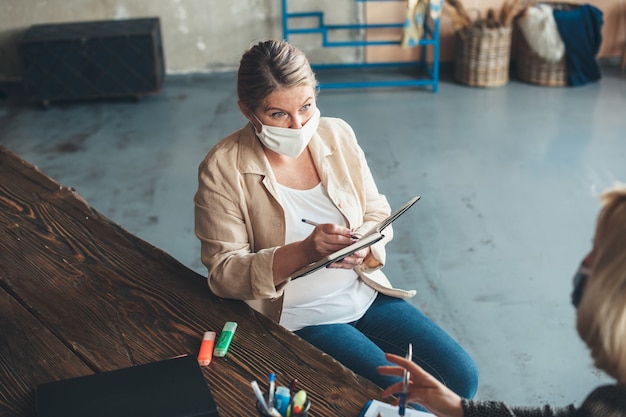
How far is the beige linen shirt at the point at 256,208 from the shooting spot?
195 cm

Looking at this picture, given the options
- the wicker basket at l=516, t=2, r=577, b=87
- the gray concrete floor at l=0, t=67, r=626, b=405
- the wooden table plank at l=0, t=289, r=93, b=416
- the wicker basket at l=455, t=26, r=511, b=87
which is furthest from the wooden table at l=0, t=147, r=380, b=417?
the wicker basket at l=516, t=2, r=577, b=87

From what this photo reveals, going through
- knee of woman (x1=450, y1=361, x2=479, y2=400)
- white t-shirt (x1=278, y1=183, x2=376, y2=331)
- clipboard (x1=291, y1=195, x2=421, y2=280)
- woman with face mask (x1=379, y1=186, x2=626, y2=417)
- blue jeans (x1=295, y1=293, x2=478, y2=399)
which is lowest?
knee of woman (x1=450, y1=361, x2=479, y2=400)

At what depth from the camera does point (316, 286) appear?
7.16 feet

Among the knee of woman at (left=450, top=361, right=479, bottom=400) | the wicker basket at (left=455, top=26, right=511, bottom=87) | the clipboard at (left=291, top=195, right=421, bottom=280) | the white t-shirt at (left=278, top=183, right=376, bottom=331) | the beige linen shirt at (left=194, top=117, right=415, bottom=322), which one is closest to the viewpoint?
the clipboard at (left=291, top=195, right=421, bottom=280)

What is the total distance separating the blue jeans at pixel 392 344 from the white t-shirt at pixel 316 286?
35 mm

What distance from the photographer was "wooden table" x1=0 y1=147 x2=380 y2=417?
5.26 feet

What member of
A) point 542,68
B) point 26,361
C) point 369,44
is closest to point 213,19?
point 369,44

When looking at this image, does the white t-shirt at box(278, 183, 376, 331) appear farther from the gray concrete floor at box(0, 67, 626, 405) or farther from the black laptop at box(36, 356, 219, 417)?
the gray concrete floor at box(0, 67, 626, 405)

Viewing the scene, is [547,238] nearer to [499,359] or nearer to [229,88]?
[499,359]

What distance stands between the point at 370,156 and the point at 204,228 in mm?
2915

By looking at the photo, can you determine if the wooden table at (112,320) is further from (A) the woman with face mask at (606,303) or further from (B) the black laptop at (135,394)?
(A) the woman with face mask at (606,303)

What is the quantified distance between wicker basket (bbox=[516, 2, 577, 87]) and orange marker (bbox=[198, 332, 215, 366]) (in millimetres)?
4995

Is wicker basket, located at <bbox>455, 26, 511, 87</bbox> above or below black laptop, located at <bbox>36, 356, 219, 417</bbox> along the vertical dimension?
below

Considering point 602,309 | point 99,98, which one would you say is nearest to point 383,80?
point 99,98
